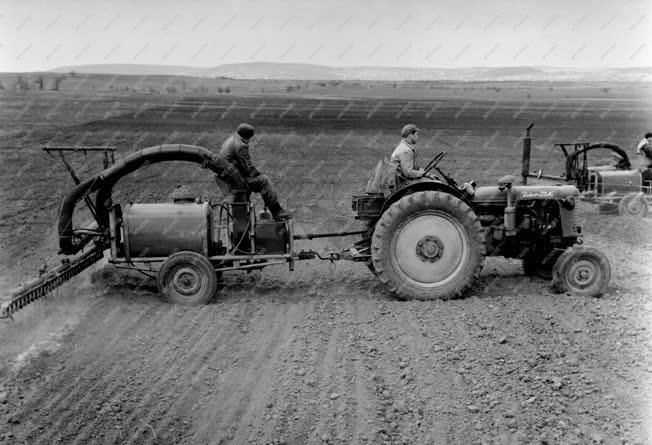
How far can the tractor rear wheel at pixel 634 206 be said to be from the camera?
15.4m

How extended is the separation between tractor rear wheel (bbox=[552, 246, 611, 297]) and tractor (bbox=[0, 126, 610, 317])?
12mm

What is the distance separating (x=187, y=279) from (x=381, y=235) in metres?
2.42

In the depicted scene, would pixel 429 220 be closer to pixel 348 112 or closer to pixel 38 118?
pixel 38 118

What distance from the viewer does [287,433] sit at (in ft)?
19.1

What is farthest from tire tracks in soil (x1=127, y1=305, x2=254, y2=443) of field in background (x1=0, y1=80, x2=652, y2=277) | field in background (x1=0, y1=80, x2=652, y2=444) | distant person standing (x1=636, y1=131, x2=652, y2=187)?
distant person standing (x1=636, y1=131, x2=652, y2=187)

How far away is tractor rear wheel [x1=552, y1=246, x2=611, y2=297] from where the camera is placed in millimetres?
9016

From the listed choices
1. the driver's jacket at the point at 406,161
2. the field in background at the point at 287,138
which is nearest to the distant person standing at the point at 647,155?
the field in background at the point at 287,138

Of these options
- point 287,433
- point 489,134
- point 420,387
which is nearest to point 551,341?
point 420,387

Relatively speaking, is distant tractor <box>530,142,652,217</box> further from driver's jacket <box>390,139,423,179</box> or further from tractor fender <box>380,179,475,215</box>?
driver's jacket <box>390,139,423,179</box>

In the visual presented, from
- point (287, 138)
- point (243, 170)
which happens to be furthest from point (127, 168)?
point (287, 138)

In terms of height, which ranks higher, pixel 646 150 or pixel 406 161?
pixel 646 150

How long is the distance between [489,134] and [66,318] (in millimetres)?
23995

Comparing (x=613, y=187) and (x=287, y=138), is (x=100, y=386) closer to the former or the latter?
(x=613, y=187)

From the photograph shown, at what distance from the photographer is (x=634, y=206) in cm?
1538
